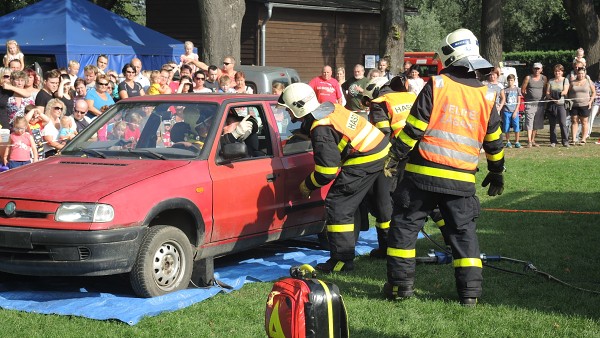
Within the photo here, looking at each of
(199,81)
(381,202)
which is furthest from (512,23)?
(381,202)

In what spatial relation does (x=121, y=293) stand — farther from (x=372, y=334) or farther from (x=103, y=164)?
(x=372, y=334)

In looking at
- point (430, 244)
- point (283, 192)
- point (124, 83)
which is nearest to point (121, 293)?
point (283, 192)

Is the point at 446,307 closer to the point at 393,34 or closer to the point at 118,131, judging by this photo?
the point at 118,131

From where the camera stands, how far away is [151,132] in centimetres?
803

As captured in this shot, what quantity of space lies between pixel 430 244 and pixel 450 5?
177 ft

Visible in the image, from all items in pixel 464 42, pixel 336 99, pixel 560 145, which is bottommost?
pixel 560 145

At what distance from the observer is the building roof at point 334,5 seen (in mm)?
30519

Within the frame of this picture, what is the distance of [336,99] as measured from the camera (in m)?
16.6

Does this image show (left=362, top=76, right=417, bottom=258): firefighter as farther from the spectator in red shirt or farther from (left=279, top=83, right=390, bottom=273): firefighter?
the spectator in red shirt

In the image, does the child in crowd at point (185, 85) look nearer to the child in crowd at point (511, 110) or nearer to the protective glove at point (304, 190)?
the protective glove at point (304, 190)

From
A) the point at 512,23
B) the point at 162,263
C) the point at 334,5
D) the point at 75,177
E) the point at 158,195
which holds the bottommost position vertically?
the point at 162,263

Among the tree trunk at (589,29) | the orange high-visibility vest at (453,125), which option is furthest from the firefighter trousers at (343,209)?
the tree trunk at (589,29)

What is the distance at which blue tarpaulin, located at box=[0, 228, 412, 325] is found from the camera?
676 centimetres

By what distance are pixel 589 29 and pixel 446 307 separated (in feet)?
71.4
